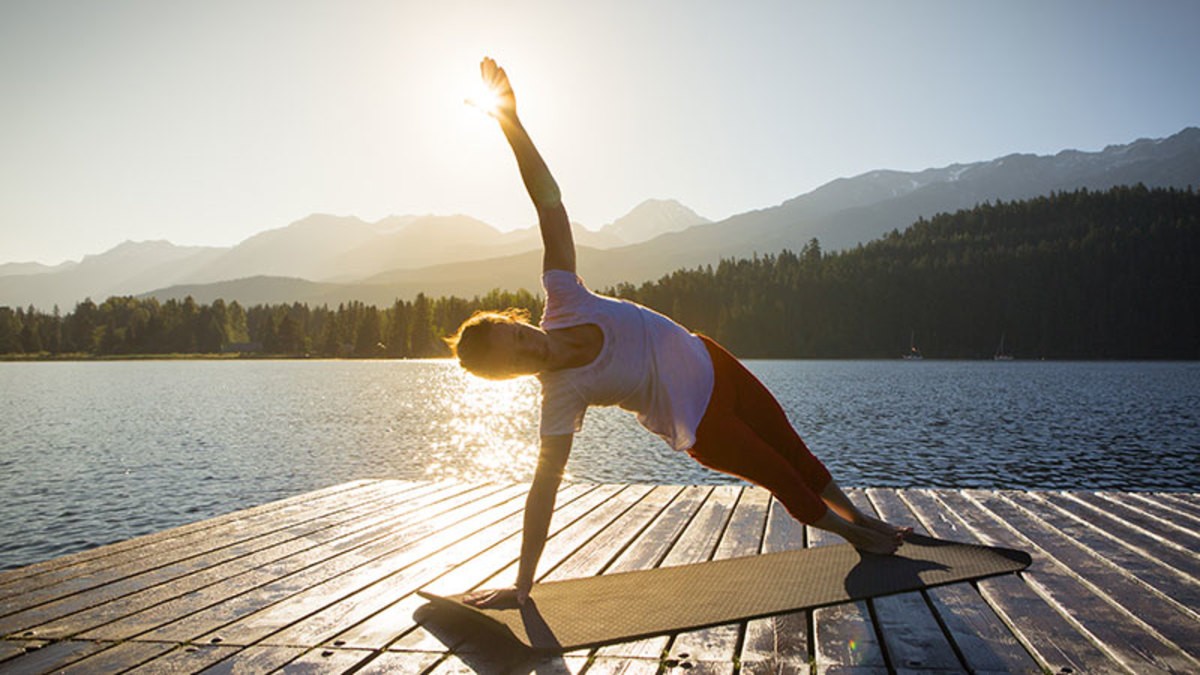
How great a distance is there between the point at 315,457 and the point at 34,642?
20.5 metres

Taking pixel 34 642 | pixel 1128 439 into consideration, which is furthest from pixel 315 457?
pixel 1128 439

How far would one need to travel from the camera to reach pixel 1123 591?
3898 mm

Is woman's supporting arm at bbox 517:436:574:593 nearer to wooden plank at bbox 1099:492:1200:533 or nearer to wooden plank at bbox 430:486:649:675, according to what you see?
wooden plank at bbox 430:486:649:675

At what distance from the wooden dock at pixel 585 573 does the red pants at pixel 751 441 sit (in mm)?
597

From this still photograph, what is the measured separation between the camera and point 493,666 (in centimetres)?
314

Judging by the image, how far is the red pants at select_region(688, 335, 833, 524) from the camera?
3.88 meters

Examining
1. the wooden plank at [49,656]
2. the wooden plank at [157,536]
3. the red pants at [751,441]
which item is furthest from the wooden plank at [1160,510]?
the wooden plank at [157,536]

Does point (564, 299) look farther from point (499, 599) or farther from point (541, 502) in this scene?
point (499, 599)

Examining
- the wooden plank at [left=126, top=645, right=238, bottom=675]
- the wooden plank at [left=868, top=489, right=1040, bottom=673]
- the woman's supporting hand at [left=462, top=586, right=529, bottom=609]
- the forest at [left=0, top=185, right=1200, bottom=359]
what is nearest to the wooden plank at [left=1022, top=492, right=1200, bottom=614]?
the wooden plank at [left=868, top=489, right=1040, bottom=673]

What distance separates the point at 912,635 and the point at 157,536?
508 cm

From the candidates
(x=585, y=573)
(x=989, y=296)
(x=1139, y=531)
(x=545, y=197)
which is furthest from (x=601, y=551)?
(x=989, y=296)

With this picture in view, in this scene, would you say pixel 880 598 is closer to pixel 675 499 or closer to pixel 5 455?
pixel 675 499

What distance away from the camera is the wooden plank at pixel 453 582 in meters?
3.41

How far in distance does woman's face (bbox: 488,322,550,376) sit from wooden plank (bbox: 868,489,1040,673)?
2029 millimetres
